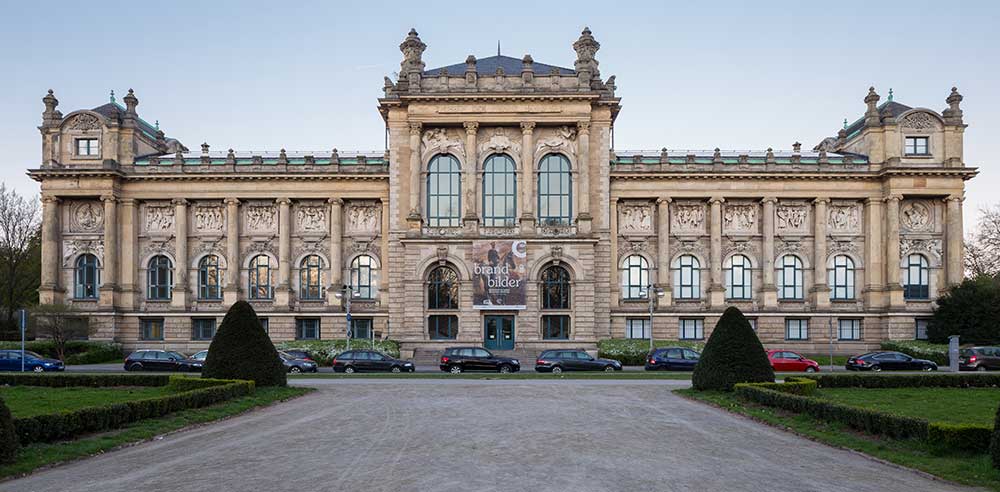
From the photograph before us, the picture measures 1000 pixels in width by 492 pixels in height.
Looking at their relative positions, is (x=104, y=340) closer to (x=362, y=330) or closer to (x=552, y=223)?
(x=362, y=330)

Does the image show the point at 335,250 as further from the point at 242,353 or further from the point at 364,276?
the point at 242,353

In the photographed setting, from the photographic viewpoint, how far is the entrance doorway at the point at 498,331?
5650cm

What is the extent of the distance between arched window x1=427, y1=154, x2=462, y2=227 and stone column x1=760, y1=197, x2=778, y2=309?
992 inches

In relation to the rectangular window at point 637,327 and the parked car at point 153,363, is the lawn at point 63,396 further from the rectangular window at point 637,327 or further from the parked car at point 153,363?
the rectangular window at point 637,327

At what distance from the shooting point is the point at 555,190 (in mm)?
58250

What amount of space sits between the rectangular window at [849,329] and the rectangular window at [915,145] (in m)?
14.4

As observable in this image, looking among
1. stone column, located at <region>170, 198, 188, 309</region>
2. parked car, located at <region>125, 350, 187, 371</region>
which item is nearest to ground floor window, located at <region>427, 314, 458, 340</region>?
parked car, located at <region>125, 350, 187, 371</region>

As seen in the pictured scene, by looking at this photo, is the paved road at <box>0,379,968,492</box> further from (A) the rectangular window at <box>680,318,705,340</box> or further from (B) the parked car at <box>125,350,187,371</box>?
(A) the rectangular window at <box>680,318,705,340</box>

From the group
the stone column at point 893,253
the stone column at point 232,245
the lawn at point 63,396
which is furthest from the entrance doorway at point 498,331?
the stone column at point 893,253

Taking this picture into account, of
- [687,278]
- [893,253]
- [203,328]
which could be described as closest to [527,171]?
[687,278]

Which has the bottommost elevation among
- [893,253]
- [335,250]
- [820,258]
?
[820,258]

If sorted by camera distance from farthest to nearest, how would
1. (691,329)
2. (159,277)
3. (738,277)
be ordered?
(159,277), (738,277), (691,329)

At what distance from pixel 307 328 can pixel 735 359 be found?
40.6 meters

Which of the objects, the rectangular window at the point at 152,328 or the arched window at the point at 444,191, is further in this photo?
the rectangular window at the point at 152,328
